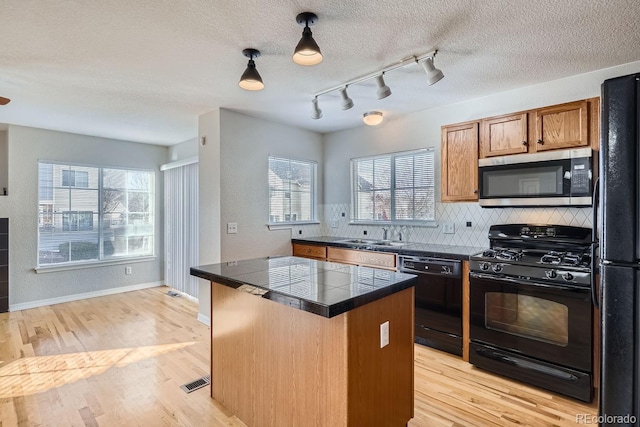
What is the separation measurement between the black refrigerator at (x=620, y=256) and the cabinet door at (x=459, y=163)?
2092mm

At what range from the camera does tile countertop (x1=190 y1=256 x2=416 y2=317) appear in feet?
4.92

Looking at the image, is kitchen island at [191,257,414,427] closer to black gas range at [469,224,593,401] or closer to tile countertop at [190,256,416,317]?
tile countertop at [190,256,416,317]

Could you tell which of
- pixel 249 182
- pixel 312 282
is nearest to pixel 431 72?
pixel 312 282

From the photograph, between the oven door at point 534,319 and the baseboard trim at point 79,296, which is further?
the baseboard trim at point 79,296

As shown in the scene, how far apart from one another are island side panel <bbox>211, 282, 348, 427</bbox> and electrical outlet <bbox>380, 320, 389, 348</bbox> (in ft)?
0.94

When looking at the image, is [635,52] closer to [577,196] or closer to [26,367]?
[577,196]

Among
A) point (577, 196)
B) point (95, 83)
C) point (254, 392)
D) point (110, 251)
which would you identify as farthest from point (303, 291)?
point (110, 251)

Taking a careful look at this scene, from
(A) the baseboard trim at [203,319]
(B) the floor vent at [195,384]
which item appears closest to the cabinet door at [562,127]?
(B) the floor vent at [195,384]

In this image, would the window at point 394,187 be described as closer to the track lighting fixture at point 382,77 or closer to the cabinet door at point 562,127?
the track lighting fixture at point 382,77

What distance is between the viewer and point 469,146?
3303 mm

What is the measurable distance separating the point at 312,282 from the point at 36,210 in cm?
483

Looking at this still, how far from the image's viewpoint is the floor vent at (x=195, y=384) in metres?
2.49

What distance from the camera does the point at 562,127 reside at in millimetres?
2779

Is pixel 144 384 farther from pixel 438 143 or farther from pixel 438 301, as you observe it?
pixel 438 143
